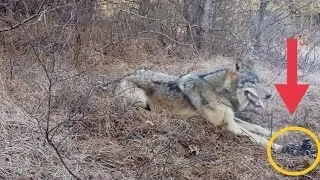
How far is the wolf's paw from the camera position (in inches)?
178

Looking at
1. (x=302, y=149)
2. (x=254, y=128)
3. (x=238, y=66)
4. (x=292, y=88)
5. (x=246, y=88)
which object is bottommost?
(x=292, y=88)

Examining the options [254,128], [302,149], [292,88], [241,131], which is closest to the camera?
[302,149]

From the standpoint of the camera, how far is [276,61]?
28.1ft

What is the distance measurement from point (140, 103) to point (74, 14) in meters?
3.20

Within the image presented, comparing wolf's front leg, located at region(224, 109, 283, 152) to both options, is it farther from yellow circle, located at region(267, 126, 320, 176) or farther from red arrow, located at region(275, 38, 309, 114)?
red arrow, located at region(275, 38, 309, 114)

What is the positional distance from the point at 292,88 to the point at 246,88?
1.95 meters

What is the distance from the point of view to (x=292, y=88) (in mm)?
7094

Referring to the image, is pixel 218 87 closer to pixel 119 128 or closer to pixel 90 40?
pixel 119 128

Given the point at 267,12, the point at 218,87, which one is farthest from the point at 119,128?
the point at 267,12

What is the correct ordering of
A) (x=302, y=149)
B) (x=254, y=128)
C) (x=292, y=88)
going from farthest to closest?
(x=292, y=88)
(x=254, y=128)
(x=302, y=149)

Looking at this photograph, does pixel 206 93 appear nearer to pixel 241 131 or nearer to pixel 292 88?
pixel 241 131

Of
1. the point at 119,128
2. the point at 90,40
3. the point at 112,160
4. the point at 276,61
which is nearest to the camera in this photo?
the point at 112,160

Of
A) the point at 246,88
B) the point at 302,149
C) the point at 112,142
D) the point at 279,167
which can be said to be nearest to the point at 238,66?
the point at 246,88

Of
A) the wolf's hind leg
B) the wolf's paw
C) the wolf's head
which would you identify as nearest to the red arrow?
the wolf's head
